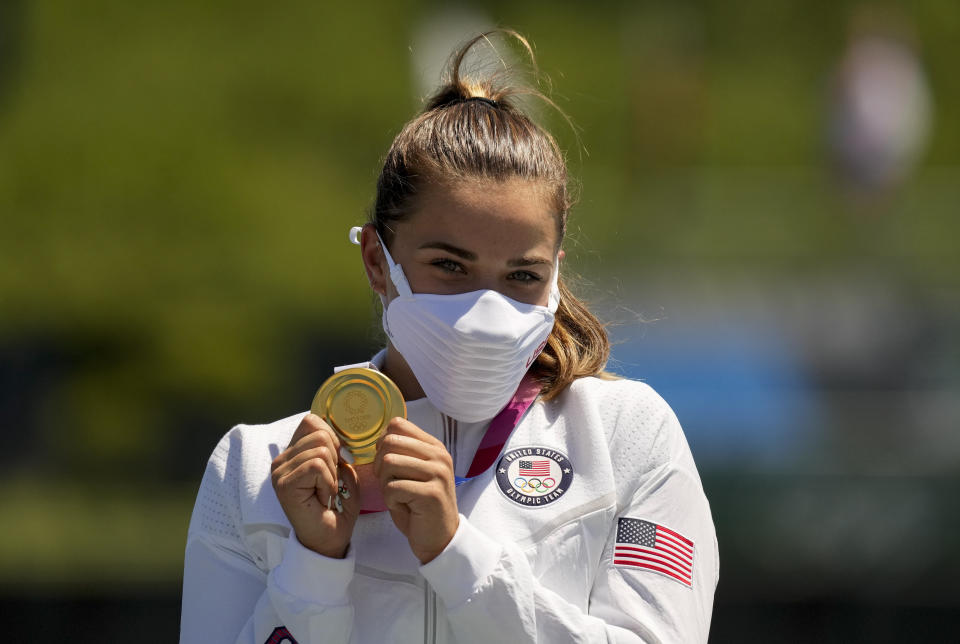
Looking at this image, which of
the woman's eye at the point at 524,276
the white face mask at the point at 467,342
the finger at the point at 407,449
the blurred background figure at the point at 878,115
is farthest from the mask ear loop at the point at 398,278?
the blurred background figure at the point at 878,115

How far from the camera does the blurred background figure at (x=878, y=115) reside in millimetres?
16141

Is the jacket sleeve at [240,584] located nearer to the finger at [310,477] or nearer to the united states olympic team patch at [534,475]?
the finger at [310,477]

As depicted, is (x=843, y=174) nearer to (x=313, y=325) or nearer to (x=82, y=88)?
(x=313, y=325)

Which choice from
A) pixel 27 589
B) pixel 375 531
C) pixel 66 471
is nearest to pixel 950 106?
pixel 66 471

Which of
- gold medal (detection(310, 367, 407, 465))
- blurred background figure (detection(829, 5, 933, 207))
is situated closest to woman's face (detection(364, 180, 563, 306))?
gold medal (detection(310, 367, 407, 465))

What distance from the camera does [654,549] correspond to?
2408mm

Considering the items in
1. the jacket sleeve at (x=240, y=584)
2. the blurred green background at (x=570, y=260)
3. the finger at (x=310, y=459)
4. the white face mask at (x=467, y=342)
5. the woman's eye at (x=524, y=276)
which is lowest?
the jacket sleeve at (x=240, y=584)

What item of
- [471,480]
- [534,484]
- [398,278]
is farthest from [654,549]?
[398,278]

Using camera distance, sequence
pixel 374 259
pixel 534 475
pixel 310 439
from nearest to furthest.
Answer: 1. pixel 310 439
2. pixel 534 475
3. pixel 374 259

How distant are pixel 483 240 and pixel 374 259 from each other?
40 centimetres

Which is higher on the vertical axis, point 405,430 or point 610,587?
point 405,430

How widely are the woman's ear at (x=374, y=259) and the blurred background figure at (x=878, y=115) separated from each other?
14446 mm

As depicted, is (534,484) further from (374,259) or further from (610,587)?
(374,259)

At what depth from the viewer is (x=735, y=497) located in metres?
9.90
